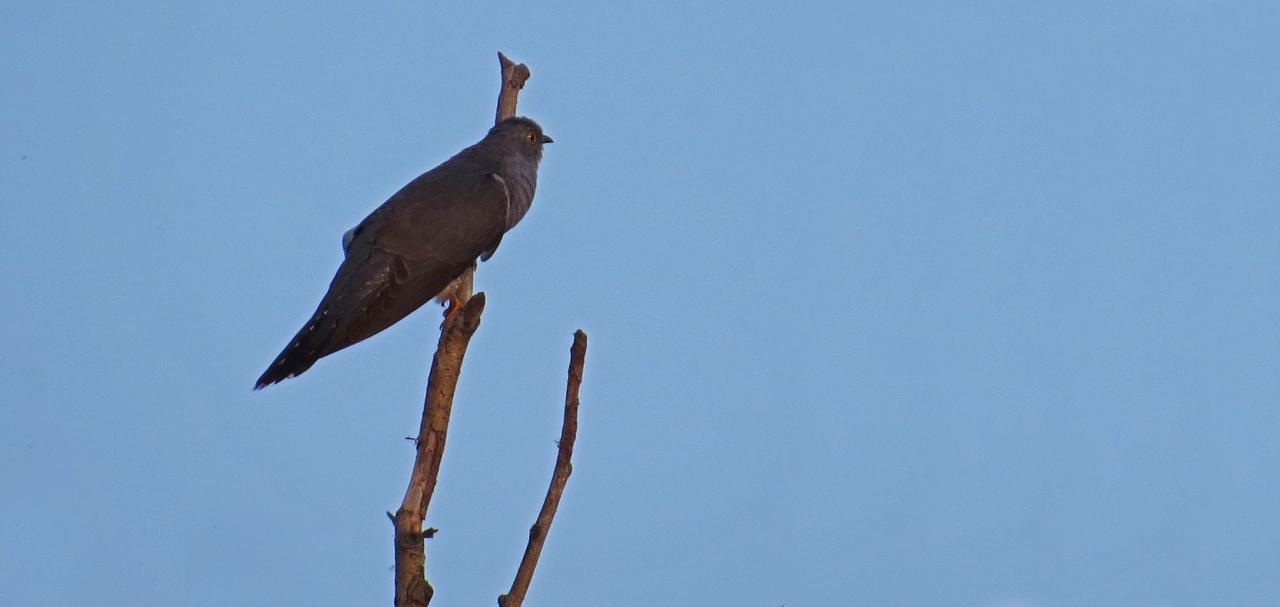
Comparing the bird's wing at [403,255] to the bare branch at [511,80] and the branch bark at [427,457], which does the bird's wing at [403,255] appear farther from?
the branch bark at [427,457]

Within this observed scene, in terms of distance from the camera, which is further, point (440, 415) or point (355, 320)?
point (355, 320)

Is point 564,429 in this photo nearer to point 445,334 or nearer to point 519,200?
point 445,334

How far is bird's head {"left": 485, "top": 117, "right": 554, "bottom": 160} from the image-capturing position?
818 centimetres

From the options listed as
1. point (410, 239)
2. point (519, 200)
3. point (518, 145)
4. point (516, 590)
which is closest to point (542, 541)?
point (516, 590)

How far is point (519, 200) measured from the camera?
7.83m

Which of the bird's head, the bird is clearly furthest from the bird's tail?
the bird's head

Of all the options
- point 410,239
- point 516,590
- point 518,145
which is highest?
point 518,145

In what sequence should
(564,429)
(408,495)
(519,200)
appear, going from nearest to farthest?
(564,429), (408,495), (519,200)

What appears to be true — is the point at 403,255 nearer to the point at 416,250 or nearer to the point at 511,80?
the point at 416,250

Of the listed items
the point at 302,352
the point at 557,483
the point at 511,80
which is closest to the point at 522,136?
the point at 511,80

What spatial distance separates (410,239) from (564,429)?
9.95 ft

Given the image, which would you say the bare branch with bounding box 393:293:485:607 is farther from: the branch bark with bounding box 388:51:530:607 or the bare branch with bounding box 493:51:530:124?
the bare branch with bounding box 493:51:530:124

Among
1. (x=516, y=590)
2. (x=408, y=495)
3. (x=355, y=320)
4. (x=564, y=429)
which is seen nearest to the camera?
(x=516, y=590)

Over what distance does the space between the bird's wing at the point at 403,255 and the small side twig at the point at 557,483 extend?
7.85 feet
